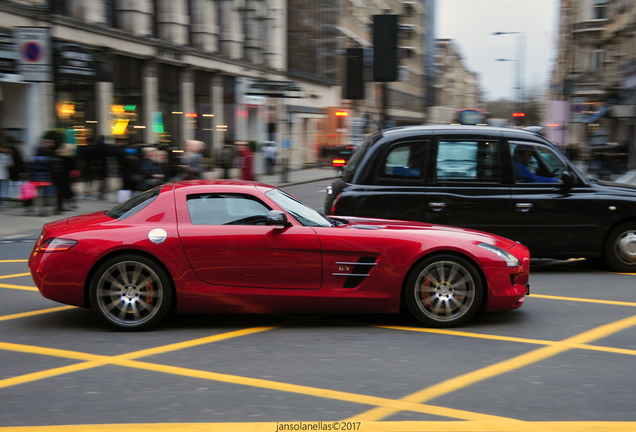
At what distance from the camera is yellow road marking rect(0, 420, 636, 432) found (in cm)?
385

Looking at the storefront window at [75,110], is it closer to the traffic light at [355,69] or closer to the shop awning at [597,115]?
the traffic light at [355,69]

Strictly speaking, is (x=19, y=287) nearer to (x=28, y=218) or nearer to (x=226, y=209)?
(x=226, y=209)

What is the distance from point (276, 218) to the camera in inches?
234

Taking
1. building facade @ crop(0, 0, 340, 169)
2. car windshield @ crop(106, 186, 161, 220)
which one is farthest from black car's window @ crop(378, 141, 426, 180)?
building facade @ crop(0, 0, 340, 169)

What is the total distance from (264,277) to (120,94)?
21.0m

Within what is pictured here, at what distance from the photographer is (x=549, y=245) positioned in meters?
9.08

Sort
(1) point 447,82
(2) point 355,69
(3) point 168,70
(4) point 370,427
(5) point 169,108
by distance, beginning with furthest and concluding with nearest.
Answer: (1) point 447,82, (5) point 169,108, (3) point 168,70, (2) point 355,69, (4) point 370,427

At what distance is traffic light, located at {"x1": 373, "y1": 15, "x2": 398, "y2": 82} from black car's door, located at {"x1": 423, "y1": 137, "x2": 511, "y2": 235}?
12246 mm

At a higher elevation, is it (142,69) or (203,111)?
(142,69)

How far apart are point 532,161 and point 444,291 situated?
3.53 meters

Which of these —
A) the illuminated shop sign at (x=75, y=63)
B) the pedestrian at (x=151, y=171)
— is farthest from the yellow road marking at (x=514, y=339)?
the illuminated shop sign at (x=75, y=63)

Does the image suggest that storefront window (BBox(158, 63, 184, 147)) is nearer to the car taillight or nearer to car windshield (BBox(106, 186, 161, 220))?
car windshield (BBox(106, 186, 161, 220))

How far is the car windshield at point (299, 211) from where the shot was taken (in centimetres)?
628

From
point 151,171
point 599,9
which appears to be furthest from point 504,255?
point 599,9
